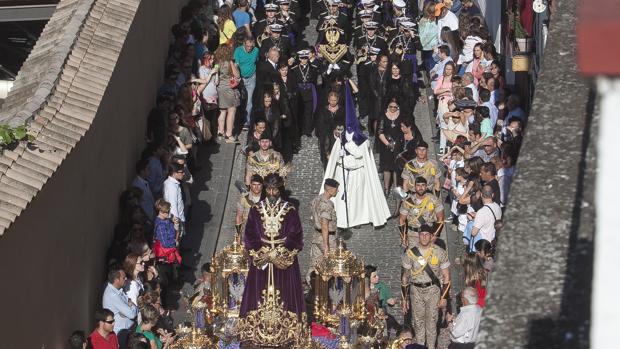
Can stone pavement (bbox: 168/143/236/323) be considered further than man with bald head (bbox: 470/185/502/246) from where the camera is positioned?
A: Yes

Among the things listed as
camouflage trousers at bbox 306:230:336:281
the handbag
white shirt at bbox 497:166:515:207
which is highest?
the handbag

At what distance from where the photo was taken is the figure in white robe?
63.0ft

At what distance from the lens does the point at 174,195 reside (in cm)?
1794

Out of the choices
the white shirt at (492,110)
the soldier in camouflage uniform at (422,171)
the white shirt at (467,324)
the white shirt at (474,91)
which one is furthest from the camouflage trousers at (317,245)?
the white shirt at (474,91)

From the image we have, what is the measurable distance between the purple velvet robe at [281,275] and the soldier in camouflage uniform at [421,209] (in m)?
3.56

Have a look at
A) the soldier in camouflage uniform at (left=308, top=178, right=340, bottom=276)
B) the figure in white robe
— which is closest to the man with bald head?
the soldier in camouflage uniform at (left=308, top=178, right=340, bottom=276)

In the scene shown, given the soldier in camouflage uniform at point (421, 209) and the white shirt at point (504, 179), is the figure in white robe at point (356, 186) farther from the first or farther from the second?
the white shirt at point (504, 179)

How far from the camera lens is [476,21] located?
22.7 m

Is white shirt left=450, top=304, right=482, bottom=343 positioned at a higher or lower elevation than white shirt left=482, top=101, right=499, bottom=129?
lower

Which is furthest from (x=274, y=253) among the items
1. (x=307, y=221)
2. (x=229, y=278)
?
(x=307, y=221)

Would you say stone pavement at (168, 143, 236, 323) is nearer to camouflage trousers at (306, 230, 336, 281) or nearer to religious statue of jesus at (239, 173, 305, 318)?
camouflage trousers at (306, 230, 336, 281)

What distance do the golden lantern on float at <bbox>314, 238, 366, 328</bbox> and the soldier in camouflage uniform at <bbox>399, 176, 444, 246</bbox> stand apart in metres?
3.07

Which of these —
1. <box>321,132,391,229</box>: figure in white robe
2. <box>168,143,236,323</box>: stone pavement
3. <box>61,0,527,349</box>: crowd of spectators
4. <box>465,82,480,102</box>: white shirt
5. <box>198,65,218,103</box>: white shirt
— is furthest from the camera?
<box>198,65,218,103</box>: white shirt

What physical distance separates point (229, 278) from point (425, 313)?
254 centimetres
